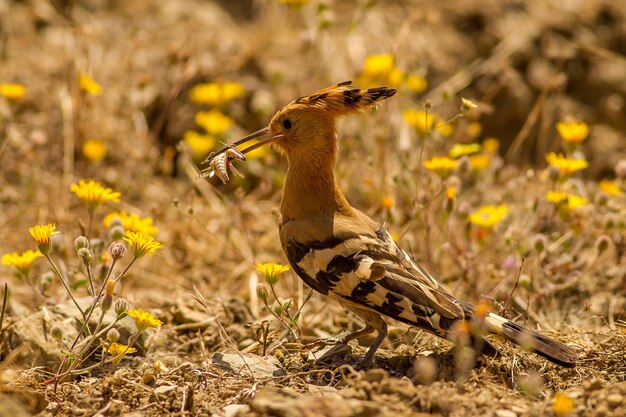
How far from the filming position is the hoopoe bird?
3.46 m

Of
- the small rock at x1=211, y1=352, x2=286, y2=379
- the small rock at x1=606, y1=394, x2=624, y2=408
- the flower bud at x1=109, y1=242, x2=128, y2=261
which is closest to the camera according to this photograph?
the small rock at x1=606, y1=394, x2=624, y2=408

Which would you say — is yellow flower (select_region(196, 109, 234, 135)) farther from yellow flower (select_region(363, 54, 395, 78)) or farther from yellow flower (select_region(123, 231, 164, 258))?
yellow flower (select_region(123, 231, 164, 258))

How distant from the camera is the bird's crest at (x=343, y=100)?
3885mm

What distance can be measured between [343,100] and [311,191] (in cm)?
43

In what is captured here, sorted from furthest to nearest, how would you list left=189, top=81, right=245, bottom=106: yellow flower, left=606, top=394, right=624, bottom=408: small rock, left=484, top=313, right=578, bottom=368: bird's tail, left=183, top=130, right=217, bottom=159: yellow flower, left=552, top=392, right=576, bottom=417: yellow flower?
left=189, top=81, right=245, bottom=106: yellow flower → left=183, top=130, right=217, bottom=159: yellow flower → left=484, top=313, right=578, bottom=368: bird's tail → left=606, top=394, right=624, bottom=408: small rock → left=552, top=392, right=576, bottom=417: yellow flower

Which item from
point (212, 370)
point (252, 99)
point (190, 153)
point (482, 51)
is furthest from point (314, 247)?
point (482, 51)

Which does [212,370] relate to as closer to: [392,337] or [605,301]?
[392,337]

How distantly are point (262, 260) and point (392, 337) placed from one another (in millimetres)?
1322

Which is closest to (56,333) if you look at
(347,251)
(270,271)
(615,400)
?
(270,271)

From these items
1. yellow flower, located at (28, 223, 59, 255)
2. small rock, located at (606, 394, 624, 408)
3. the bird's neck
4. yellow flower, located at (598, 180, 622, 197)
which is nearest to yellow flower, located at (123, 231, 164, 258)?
yellow flower, located at (28, 223, 59, 255)

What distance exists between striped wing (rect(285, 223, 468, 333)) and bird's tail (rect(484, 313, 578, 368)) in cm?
14

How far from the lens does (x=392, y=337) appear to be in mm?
4207

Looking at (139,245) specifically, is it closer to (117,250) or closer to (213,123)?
(117,250)

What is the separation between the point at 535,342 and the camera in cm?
333
